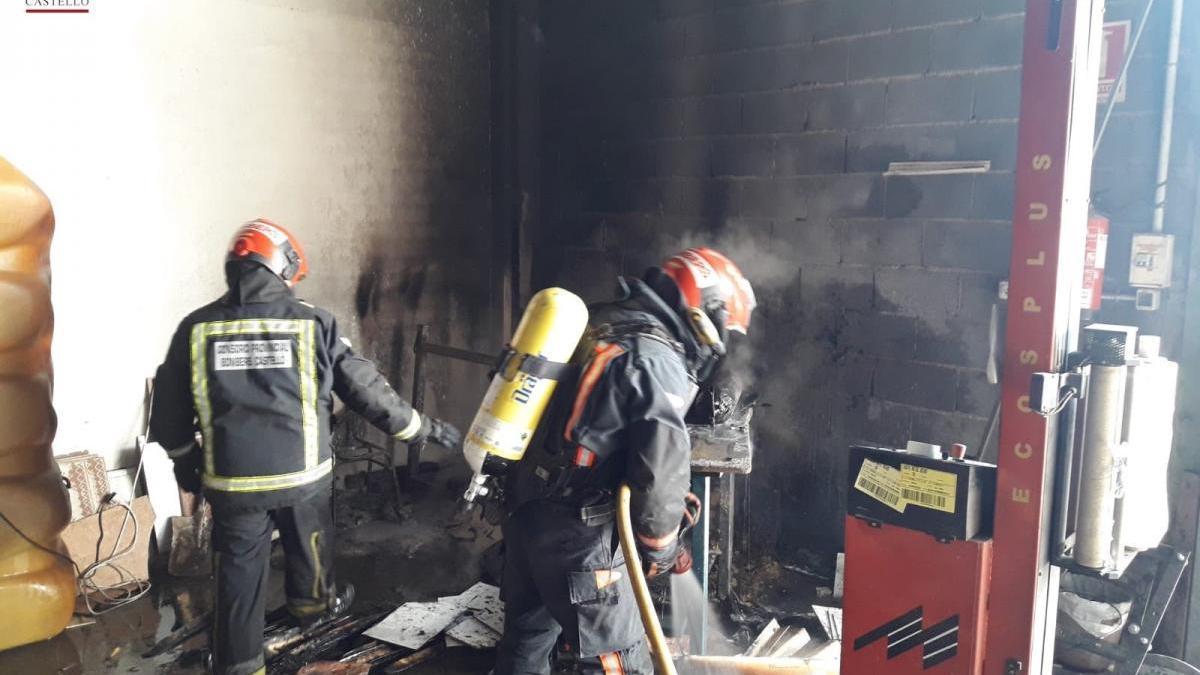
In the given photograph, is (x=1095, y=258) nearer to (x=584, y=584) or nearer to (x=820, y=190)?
(x=820, y=190)

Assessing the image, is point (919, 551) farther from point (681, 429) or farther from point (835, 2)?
point (835, 2)

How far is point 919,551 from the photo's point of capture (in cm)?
222

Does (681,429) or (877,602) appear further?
A: (681,429)

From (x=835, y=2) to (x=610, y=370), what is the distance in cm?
306

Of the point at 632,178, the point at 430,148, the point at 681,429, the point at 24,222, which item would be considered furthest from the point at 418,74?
the point at 681,429

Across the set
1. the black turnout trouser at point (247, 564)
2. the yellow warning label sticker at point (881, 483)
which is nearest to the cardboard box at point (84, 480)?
the black turnout trouser at point (247, 564)

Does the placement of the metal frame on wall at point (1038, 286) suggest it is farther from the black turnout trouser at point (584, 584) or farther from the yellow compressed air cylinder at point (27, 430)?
the yellow compressed air cylinder at point (27, 430)

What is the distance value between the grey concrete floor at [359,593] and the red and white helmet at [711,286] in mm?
2089

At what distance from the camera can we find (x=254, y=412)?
11.3 ft

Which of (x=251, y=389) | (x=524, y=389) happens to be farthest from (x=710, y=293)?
(x=251, y=389)

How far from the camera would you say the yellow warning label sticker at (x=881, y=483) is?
2.25 metres

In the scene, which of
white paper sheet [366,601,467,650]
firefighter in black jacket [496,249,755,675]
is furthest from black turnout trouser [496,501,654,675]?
white paper sheet [366,601,467,650]

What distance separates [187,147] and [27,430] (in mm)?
1941

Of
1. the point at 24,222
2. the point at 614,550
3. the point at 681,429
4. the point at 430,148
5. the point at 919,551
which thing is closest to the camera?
the point at 919,551
